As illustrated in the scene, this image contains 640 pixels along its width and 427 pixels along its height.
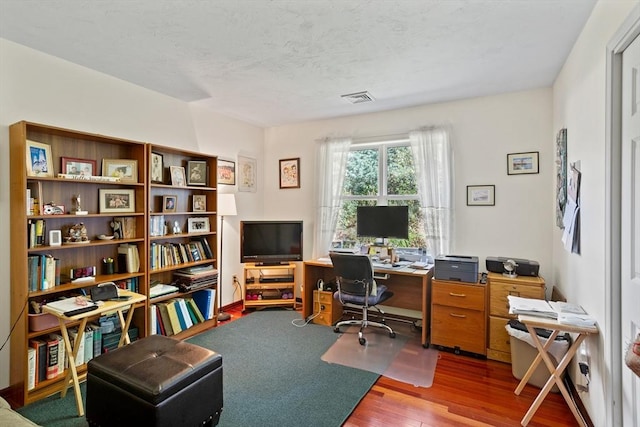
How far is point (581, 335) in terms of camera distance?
1.81 meters

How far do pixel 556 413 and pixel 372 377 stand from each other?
1.20 m

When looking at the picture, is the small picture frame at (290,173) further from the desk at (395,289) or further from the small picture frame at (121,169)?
the small picture frame at (121,169)

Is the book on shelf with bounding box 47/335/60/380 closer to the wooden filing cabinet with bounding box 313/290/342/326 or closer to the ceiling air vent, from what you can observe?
the wooden filing cabinet with bounding box 313/290/342/326

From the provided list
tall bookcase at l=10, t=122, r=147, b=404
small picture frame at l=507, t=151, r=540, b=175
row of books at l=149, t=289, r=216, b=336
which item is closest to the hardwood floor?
small picture frame at l=507, t=151, r=540, b=175

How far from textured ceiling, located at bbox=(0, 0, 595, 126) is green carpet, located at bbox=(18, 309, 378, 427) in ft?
8.19

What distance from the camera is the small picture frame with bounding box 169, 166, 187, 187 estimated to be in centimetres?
Answer: 323

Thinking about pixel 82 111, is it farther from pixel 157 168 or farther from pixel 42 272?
pixel 42 272

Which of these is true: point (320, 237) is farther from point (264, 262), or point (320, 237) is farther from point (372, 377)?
point (372, 377)

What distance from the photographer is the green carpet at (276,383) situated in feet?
6.48

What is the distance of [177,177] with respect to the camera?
10.8 ft

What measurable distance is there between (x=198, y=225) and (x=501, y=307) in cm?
314

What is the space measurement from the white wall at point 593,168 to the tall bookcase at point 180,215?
3.27m

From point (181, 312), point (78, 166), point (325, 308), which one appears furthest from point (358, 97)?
point (181, 312)

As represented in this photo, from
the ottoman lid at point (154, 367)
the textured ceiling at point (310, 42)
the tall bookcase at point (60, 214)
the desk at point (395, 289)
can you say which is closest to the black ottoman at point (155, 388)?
the ottoman lid at point (154, 367)
